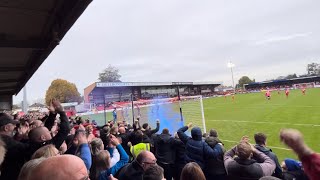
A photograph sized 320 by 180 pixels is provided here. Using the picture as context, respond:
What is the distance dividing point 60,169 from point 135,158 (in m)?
2.56

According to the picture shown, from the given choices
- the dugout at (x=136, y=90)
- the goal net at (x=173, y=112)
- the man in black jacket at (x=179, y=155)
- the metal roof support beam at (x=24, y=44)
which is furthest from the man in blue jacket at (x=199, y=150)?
the dugout at (x=136, y=90)

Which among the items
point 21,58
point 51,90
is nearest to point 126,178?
point 21,58

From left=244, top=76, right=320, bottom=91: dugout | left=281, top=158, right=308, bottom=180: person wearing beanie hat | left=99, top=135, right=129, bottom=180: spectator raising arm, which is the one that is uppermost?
left=244, top=76, right=320, bottom=91: dugout

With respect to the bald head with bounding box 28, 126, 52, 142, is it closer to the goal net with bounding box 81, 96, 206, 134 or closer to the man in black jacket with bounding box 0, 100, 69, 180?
the man in black jacket with bounding box 0, 100, 69, 180

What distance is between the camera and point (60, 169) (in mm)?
1557

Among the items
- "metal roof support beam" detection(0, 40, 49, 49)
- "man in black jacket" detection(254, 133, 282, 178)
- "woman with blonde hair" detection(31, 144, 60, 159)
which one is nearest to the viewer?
"woman with blonde hair" detection(31, 144, 60, 159)

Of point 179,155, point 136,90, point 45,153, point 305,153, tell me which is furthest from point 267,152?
point 136,90

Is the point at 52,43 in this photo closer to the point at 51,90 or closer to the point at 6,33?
the point at 6,33

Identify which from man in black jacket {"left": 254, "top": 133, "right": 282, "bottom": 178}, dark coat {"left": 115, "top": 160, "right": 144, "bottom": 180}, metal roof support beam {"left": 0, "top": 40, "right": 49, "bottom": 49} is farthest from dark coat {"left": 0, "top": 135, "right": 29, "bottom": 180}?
man in black jacket {"left": 254, "top": 133, "right": 282, "bottom": 178}

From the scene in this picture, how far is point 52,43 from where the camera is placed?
5.39 m

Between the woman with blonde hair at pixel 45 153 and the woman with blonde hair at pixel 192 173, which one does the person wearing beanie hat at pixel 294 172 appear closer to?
the woman with blonde hair at pixel 192 173

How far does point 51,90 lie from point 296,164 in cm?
9278

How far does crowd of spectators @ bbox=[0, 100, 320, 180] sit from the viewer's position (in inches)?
67.5

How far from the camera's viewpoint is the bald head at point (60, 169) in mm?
1543
